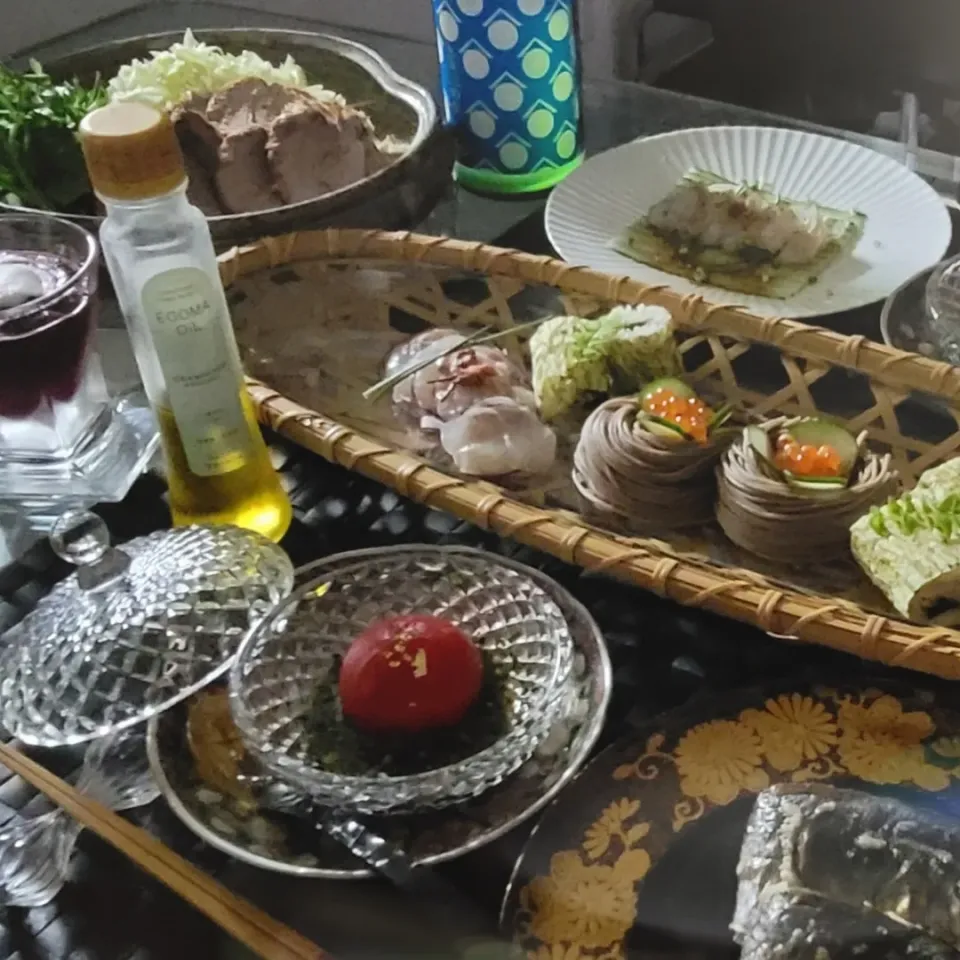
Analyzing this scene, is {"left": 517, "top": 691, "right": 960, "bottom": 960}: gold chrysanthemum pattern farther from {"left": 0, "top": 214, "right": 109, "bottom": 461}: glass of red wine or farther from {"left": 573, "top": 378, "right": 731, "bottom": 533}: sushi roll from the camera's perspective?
{"left": 0, "top": 214, "right": 109, "bottom": 461}: glass of red wine

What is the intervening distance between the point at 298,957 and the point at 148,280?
0.35m

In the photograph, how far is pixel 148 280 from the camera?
2.12 ft

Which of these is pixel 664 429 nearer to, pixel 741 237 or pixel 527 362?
pixel 527 362

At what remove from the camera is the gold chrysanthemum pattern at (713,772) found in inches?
20.2

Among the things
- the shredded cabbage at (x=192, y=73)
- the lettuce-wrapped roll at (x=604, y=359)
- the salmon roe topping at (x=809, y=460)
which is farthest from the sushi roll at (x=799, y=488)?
the shredded cabbage at (x=192, y=73)

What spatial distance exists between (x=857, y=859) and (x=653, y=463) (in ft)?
0.88

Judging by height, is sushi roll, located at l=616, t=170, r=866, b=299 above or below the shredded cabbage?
below

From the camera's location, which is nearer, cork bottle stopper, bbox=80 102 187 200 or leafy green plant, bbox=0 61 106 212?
cork bottle stopper, bbox=80 102 187 200

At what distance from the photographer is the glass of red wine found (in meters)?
0.75

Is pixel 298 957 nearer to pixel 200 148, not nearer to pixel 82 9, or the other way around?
pixel 200 148

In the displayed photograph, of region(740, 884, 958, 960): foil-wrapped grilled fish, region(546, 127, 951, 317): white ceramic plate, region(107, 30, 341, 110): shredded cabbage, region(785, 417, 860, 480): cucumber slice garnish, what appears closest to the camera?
region(740, 884, 958, 960): foil-wrapped grilled fish

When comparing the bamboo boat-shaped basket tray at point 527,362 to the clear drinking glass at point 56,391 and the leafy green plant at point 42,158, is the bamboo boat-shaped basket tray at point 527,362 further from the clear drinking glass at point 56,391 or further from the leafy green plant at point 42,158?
the leafy green plant at point 42,158

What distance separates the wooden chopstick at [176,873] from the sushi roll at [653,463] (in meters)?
0.31

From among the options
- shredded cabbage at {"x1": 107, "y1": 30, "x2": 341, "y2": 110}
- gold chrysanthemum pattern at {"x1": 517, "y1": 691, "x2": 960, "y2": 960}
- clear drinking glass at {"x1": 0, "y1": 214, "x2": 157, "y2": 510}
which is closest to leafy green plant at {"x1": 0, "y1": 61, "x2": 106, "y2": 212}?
shredded cabbage at {"x1": 107, "y1": 30, "x2": 341, "y2": 110}
